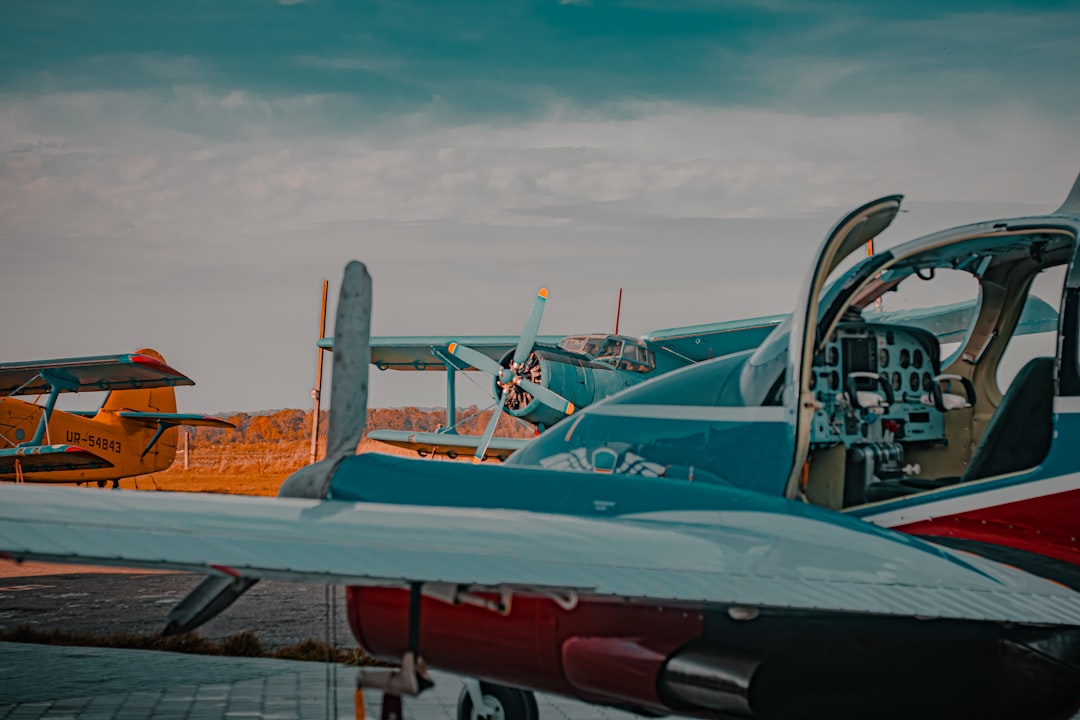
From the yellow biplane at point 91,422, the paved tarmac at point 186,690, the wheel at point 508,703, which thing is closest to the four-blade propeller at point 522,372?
the yellow biplane at point 91,422

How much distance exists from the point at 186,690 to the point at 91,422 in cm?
2215

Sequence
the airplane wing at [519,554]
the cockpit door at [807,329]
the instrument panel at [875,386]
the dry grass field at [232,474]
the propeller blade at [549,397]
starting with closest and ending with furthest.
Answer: the airplane wing at [519,554] → the cockpit door at [807,329] → the instrument panel at [875,386] → the propeller blade at [549,397] → the dry grass field at [232,474]

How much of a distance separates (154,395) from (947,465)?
28281 millimetres

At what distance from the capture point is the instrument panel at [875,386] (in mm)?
5113

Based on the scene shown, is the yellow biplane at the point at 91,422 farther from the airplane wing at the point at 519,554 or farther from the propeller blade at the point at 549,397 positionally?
the airplane wing at the point at 519,554

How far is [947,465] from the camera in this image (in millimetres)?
5570

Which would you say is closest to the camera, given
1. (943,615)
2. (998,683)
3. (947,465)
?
(943,615)

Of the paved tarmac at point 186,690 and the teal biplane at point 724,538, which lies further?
the paved tarmac at point 186,690

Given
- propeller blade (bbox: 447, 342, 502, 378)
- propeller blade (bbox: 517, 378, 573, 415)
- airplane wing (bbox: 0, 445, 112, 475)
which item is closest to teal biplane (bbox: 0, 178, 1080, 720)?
propeller blade (bbox: 517, 378, 573, 415)

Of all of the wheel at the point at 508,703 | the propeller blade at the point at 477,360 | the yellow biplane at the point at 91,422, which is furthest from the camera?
the yellow biplane at the point at 91,422

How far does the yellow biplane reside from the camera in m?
23.8

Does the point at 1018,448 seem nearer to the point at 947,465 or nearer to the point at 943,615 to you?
the point at 947,465

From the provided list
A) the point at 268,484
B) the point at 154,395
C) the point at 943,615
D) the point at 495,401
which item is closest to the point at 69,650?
the point at 943,615

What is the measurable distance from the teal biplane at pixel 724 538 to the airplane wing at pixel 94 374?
2084 cm
